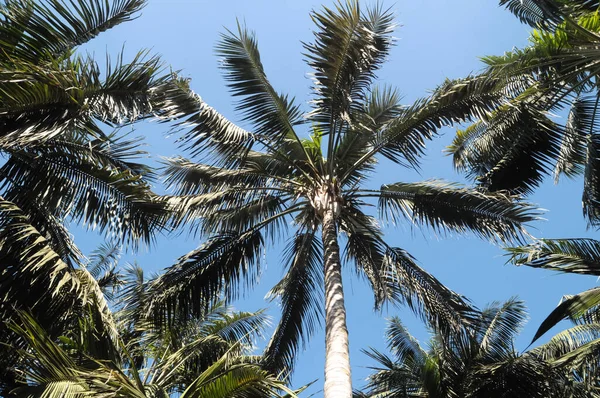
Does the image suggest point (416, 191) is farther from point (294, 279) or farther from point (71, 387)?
point (71, 387)

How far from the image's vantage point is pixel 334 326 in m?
8.03

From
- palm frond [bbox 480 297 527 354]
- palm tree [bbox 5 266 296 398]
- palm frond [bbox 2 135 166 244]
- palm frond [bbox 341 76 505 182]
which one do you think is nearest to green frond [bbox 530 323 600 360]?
palm frond [bbox 480 297 527 354]

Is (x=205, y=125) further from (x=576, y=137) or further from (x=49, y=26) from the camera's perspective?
(x=576, y=137)

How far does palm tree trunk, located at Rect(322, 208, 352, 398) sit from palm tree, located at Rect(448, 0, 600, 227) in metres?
2.97

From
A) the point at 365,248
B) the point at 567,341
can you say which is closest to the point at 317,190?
the point at 365,248

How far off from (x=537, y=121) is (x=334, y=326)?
491 centimetres

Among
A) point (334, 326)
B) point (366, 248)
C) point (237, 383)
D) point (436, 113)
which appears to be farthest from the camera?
point (366, 248)

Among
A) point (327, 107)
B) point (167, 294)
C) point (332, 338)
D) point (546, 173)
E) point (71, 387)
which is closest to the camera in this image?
point (71, 387)

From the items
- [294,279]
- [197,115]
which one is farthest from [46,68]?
[294,279]

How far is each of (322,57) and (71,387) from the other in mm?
6337

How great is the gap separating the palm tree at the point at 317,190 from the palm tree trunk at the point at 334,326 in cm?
4

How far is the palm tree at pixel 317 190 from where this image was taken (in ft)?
31.4

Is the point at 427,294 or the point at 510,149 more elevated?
the point at 510,149

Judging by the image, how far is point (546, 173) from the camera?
12.0 m
